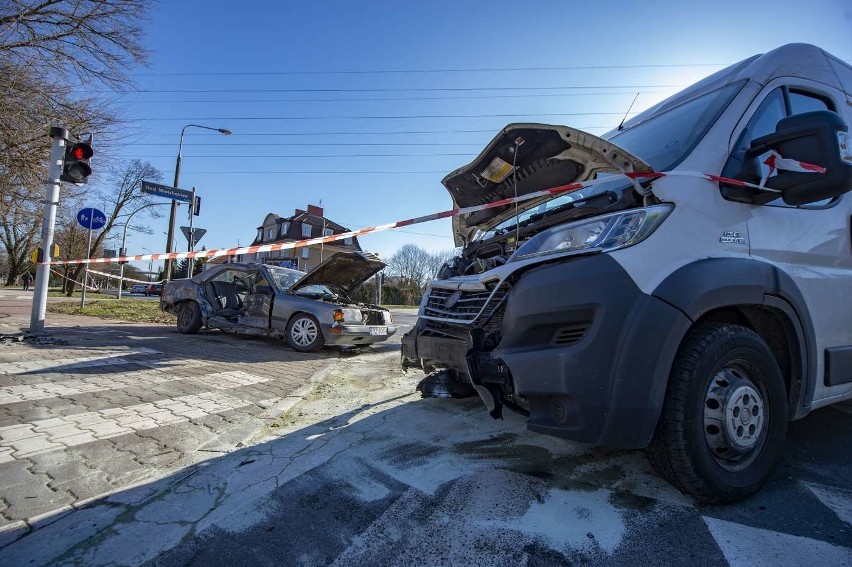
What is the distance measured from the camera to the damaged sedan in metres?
7.40

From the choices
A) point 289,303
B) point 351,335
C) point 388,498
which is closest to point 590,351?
point 388,498

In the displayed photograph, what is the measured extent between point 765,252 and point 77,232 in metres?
51.1

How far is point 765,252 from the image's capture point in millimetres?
2416

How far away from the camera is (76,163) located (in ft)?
23.0

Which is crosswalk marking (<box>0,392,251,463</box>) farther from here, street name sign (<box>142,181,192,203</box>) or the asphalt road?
street name sign (<box>142,181,192,203</box>)

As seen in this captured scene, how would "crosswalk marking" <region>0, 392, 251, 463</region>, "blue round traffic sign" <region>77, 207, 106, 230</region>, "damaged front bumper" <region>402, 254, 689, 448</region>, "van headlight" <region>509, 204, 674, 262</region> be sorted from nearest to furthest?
1. "damaged front bumper" <region>402, 254, 689, 448</region>
2. "van headlight" <region>509, 204, 674, 262</region>
3. "crosswalk marking" <region>0, 392, 251, 463</region>
4. "blue round traffic sign" <region>77, 207, 106, 230</region>

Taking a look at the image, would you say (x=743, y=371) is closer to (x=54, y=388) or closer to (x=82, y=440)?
(x=82, y=440)

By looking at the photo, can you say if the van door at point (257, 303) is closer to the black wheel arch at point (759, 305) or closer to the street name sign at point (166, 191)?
the black wheel arch at point (759, 305)

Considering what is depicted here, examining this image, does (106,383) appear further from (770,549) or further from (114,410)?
(770,549)

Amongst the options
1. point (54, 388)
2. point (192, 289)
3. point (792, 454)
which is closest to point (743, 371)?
point (792, 454)

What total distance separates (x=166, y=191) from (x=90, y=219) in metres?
3.46

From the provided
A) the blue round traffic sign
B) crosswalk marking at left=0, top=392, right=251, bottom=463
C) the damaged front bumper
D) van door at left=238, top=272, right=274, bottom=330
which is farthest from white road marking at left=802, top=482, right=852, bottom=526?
the blue round traffic sign

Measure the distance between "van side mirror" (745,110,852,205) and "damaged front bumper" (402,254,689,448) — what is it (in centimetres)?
109

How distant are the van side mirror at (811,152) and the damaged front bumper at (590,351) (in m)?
1.09
